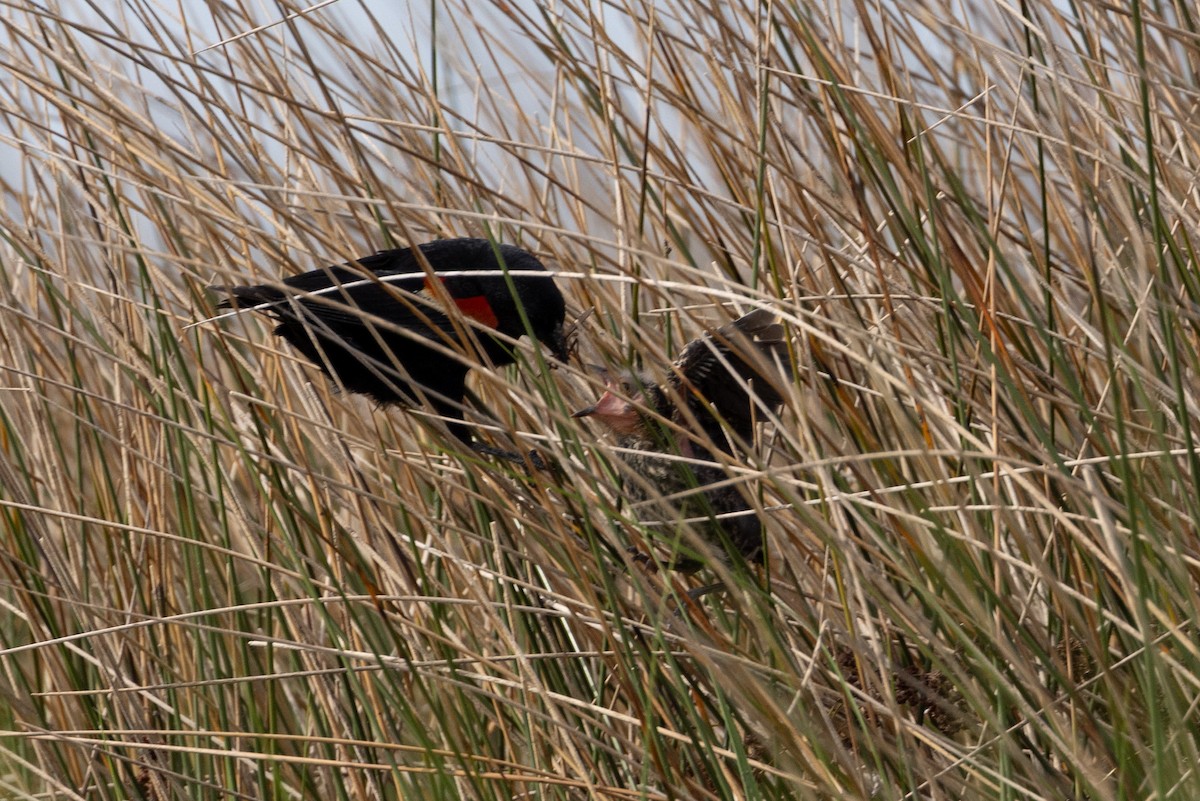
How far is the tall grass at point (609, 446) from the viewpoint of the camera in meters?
1.35

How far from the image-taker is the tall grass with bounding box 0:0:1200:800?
135 centimetres

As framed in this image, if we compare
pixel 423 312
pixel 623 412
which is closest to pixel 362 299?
pixel 423 312

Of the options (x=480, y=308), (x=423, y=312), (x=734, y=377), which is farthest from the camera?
(x=480, y=308)

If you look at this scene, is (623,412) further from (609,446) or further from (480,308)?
(480,308)

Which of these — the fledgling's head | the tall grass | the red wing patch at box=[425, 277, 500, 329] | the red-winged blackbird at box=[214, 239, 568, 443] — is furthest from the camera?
the red wing patch at box=[425, 277, 500, 329]

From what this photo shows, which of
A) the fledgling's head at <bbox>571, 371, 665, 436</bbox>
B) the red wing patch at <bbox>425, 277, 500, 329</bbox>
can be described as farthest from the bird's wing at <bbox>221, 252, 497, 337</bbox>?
the fledgling's head at <bbox>571, 371, 665, 436</bbox>

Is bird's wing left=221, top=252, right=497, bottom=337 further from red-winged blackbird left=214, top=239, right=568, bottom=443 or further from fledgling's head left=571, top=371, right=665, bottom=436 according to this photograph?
fledgling's head left=571, top=371, right=665, bottom=436

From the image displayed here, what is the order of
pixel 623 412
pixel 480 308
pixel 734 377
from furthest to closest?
pixel 480 308, pixel 623 412, pixel 734 377

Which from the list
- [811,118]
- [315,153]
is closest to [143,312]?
[315,153]

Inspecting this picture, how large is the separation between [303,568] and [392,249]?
1.84 feet

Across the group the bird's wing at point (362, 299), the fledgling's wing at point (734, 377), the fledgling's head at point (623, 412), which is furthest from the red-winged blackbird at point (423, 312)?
the fledgling's wing at point (734, 377)

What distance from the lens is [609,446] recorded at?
1.61m

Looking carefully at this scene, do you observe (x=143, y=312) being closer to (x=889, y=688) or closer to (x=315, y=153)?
(x=315, y=153)

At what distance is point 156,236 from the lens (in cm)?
192
